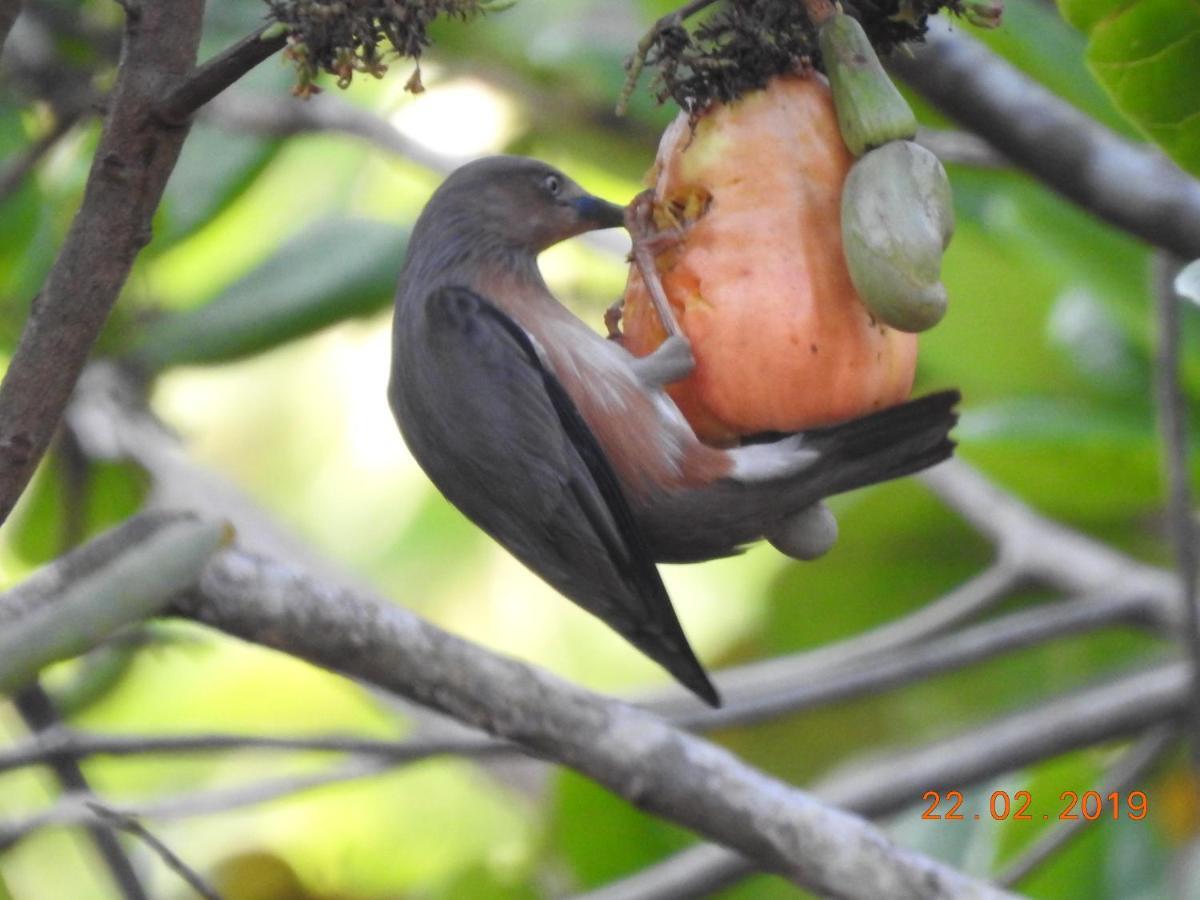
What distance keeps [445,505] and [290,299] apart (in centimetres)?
182

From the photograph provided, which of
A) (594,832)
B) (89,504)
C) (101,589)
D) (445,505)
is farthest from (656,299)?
(445,505)

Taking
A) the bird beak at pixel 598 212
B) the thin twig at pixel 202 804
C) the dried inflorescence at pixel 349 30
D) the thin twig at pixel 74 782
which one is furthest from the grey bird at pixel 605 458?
the thin twig at pixel 74 782

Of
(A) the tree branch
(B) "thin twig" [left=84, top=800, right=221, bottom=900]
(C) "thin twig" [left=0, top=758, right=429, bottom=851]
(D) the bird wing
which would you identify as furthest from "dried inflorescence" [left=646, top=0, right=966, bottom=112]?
(C) "thin twig" [left=0, top=758, right=429, bottom=851]

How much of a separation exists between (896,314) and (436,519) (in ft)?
12.8

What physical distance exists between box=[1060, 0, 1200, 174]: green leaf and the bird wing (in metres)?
0.77

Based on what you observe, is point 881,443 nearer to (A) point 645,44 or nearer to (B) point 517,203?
(A) point 645,44

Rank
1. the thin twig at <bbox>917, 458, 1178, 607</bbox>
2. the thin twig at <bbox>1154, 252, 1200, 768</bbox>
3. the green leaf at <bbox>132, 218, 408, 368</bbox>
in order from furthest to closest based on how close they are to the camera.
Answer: the thin twig at <bbox>917, 458, 1178, 607</bbox>, the green leaf at <bbox>132, 218, 408, 368</bbox>, the thin twig at <bbox>1154, 252, 1200, 768</bbox>

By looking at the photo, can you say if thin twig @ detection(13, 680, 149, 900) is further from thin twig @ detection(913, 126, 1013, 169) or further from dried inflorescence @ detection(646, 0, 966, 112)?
thin twig @ detection(913, 126, 1013, 169)

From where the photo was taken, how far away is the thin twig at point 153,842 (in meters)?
2.10

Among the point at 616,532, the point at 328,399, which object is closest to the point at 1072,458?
the point at 616,532

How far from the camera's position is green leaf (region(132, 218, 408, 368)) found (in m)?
3.72

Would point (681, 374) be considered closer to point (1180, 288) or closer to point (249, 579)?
point (1180, 288)

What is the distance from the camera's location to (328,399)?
19.7 ft

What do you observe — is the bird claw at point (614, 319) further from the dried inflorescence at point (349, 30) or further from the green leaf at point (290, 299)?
the green leaf at point (290, 299)
